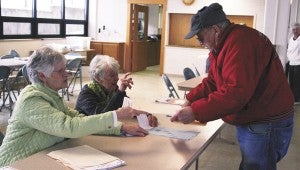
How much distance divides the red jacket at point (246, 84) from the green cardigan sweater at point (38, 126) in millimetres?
514

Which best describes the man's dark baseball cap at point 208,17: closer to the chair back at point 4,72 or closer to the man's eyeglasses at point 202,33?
the man's eyeglasses at point 202,33

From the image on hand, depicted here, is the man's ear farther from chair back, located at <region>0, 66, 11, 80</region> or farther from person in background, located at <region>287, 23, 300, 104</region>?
person in background, located at <region>287, 23, 300, 104</region>

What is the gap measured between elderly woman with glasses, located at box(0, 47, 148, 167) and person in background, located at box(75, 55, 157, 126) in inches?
27.5

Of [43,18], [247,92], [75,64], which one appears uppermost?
[43,18]

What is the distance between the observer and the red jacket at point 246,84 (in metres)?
1.78

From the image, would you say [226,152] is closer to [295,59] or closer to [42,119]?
[42,119]

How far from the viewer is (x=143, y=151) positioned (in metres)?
1.87

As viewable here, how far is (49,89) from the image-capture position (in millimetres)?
1923

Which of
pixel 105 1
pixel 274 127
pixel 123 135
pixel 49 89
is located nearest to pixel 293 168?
pixel 274 127

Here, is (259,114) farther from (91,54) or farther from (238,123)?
(91,54)

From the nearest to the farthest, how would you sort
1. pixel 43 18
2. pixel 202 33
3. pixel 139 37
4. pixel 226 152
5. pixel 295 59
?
1. pixel 202 33
2. pixel 226 152
3. pixel 295 59
4. pixel 43 18
5. pixel 139 37

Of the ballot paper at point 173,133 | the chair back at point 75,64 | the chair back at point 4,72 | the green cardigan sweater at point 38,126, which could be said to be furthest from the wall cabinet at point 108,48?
the green cardigan sweater at point 38,126

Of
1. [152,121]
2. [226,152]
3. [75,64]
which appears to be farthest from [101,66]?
[75,64]

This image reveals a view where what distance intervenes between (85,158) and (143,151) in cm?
30
